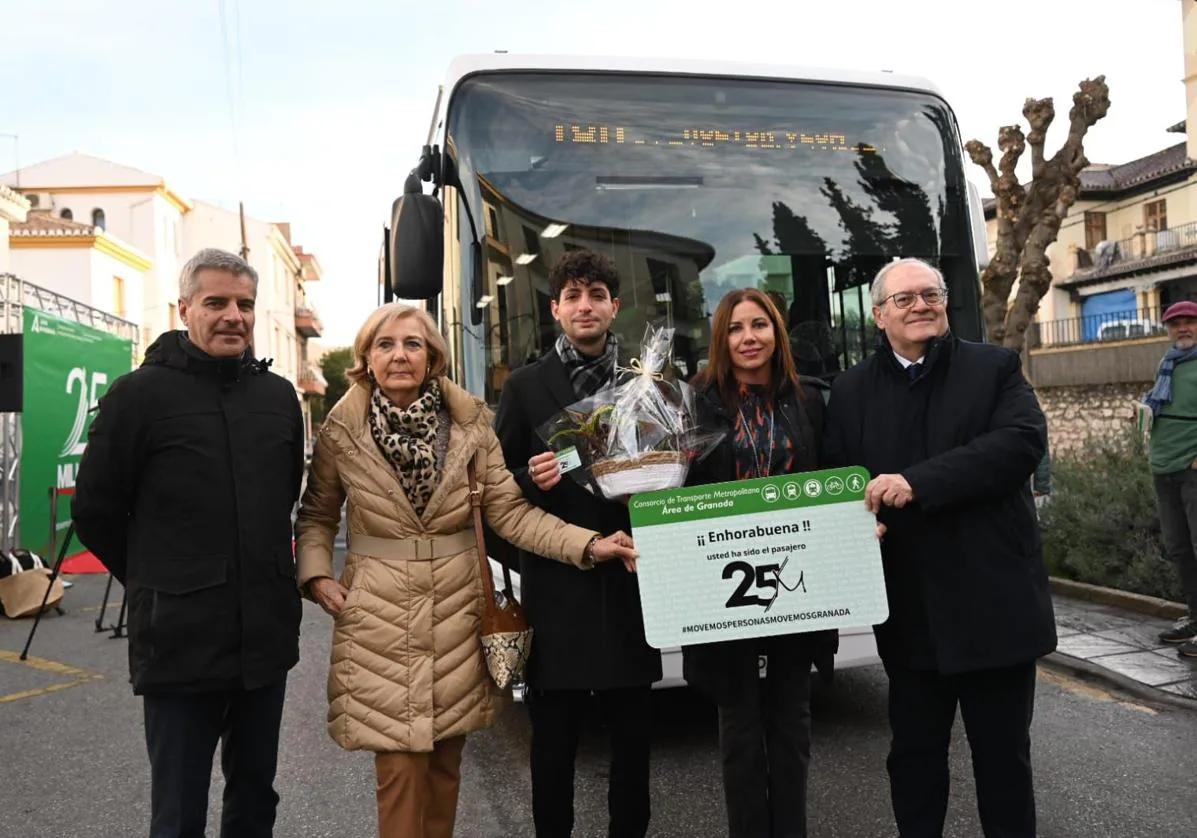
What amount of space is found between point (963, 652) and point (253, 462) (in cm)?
213

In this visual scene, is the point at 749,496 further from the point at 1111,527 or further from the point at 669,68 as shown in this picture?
the point at 1111,527

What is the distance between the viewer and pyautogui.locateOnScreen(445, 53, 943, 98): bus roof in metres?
5.14

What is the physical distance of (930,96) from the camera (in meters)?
5.44

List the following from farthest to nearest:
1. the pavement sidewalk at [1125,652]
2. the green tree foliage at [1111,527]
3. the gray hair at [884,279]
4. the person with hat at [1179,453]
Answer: the green tree foliage at [1111,527] → the person with hat at [1179,453] → the pavement sidewalk at [1125,652] → the gray hair at [884,279]

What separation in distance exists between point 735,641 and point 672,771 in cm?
165

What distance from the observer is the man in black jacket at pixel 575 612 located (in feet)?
10.6

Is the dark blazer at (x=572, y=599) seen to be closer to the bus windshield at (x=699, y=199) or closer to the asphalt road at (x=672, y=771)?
the asphalt road at (x=672, y=771)

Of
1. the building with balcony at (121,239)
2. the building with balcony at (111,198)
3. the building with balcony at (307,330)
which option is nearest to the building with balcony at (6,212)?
the building with balcony at (121,239)

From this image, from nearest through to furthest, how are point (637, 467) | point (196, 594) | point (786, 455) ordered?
point (196, 594), point (637, 467), point (786, 455)

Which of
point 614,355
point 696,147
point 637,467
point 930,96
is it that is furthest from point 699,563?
point 930,96

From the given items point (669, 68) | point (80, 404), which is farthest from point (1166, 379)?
point (80, 404)

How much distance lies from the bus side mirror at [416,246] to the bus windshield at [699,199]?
0.76 feet

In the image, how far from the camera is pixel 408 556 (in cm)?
307

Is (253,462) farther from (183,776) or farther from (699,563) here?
(699,563)
